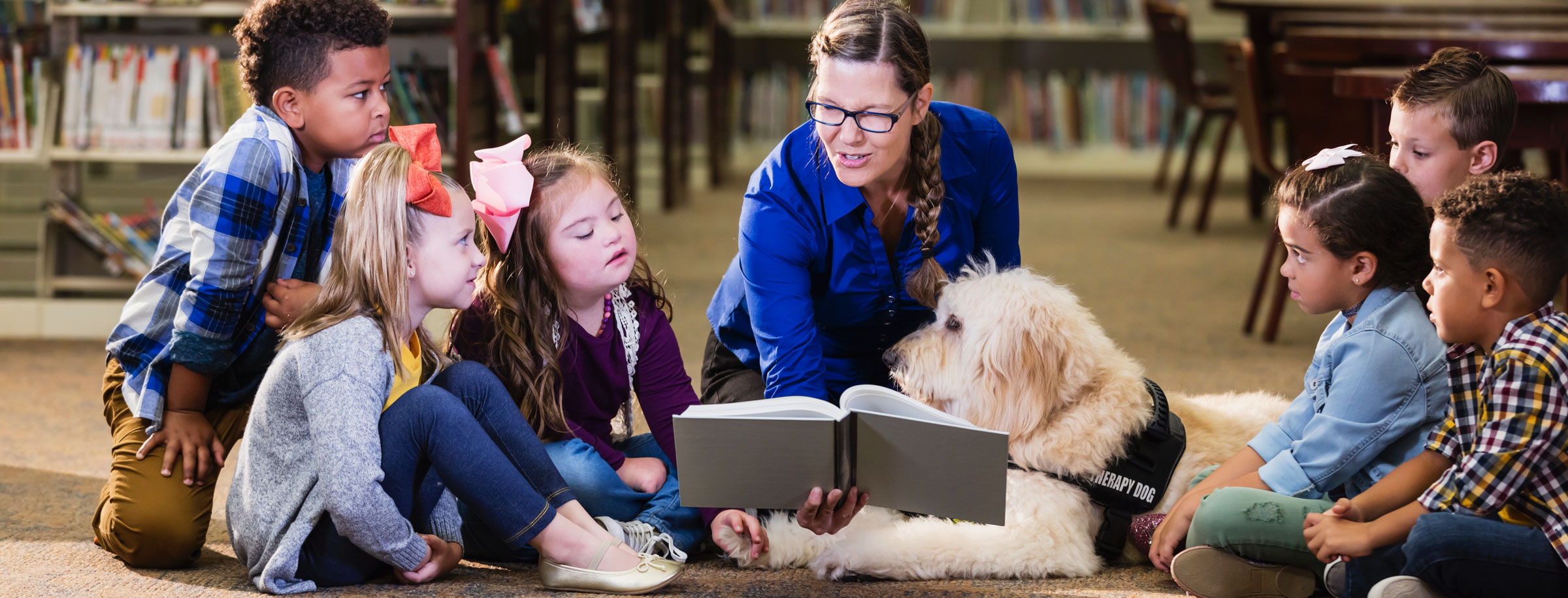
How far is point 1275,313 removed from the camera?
12.3ft

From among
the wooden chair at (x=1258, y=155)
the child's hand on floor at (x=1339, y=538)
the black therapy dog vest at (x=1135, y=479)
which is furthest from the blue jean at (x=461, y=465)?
the wooden chair at (x=1258, y=155)

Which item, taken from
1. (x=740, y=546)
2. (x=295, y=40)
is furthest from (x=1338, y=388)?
(x=295, y=40)

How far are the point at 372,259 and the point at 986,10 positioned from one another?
653 centimetres

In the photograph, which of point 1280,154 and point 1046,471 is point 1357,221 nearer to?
point 1046,471

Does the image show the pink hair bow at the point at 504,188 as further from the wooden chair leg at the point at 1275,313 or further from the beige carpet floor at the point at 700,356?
the wooden chair leg at the point at 1275,313

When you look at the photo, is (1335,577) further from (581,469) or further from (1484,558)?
(581,469)

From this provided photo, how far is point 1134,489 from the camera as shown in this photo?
1942 millimetres

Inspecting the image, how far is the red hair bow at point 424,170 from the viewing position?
6.00 ft

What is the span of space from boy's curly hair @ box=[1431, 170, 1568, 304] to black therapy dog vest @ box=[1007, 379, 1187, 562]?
0.52 meters

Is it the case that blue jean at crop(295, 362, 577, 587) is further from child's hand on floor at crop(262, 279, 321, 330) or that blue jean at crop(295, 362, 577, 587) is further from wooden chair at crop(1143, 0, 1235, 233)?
wooden chair at crop(1143, 0, 1235, 233)

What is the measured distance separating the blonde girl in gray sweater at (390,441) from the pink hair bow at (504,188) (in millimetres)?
53

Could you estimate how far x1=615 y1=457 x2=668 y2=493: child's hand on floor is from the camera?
6.86 feet

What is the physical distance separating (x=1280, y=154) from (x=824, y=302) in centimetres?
618

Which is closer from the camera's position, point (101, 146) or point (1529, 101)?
point (1529, 101)
